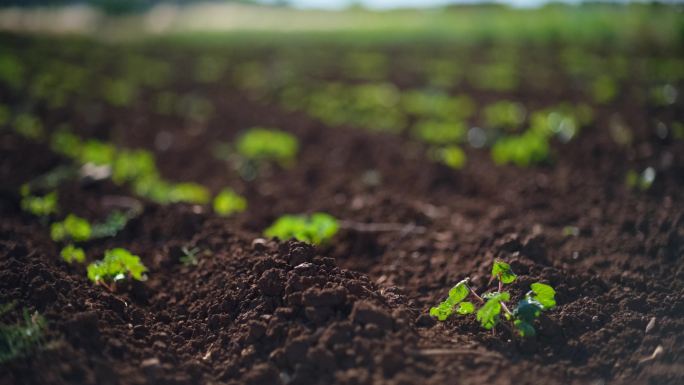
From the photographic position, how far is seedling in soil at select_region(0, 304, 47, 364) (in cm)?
287

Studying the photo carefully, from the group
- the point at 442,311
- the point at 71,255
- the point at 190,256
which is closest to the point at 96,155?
the point at 71,255

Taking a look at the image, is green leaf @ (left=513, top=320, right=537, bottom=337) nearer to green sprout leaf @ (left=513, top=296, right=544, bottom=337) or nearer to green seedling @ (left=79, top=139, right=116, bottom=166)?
green sprout leaf @ (left=513, top=296, right=544, bottom=337)

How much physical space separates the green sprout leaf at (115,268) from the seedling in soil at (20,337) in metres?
0.72

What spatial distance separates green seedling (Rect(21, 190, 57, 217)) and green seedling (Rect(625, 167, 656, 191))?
5.18 meters

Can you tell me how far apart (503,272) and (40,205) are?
4007 mm

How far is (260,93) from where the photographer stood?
41.1 feet

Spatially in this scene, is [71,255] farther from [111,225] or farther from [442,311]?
[442,311]

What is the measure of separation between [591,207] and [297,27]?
21.7 meters

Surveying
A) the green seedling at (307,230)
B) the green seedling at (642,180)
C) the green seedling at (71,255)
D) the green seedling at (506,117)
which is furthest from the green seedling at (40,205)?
the green seedling at (506,117)

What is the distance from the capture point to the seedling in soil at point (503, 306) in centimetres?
306

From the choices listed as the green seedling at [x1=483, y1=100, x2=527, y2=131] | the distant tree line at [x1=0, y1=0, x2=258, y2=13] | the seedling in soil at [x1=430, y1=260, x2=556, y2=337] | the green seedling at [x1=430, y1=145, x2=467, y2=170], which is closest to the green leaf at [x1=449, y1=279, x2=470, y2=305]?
the seedling in soil at [x1=430, y1=260, x2=556, y2=337]

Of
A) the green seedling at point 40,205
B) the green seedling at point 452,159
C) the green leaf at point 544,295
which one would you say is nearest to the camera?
the green leaf at point 544,295

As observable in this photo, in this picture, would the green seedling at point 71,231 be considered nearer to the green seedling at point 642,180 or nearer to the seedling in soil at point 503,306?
the seedling in soil at point 503,306

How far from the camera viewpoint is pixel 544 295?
3.20 meters
